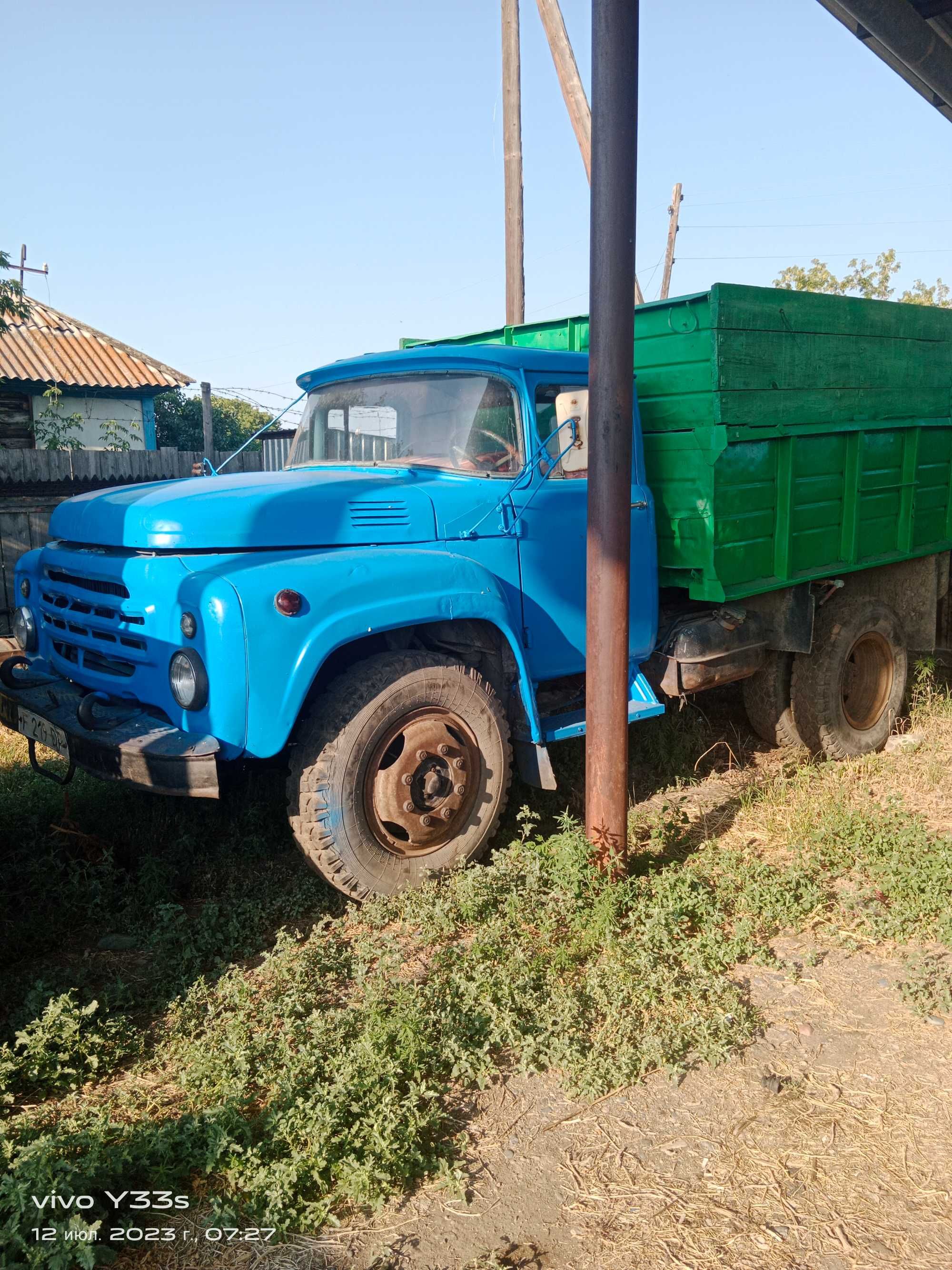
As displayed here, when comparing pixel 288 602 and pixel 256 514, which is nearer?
pixel 288 602

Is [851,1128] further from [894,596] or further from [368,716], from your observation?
[894,596]

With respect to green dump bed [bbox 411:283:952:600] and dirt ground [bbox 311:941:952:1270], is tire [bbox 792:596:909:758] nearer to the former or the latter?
green dump bed [bbox 411:283:952:600]

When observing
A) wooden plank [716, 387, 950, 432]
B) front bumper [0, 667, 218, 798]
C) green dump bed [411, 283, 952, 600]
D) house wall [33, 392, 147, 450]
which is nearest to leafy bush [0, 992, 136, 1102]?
front bumper [0, 667, 218, 798]

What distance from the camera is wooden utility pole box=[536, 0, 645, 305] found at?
8727 millimetres

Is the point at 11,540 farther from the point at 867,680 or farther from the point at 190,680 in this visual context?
the point at 867,680

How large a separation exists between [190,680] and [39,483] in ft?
23.2


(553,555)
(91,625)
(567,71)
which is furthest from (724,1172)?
(567,71)

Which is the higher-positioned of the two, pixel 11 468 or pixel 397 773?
pixel 11 468

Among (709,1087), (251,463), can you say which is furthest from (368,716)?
(251,463)

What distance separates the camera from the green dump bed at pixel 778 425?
482 centimetres

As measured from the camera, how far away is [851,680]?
613 centimetres

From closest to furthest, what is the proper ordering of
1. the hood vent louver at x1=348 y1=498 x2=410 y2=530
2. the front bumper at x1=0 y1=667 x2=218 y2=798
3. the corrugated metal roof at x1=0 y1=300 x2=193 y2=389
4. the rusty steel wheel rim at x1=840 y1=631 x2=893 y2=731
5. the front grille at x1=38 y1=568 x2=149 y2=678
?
the front bumper at x1=0 y1=667 x2=218 y2=798
the front grille at x1=38 y1=568 x2=149 y2=678
the hood vent louver at x1=348 y1=498 x2=410 y2=530
the rusty steel wheel rim at x1=840 y1=631 x2=893 y2=731
the corrugated metal roof at x1=0 y1=300 x2=193 y2=389

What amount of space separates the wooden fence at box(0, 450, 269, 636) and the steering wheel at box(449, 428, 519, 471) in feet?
14.2

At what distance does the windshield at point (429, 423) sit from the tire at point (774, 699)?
91.8 inches
